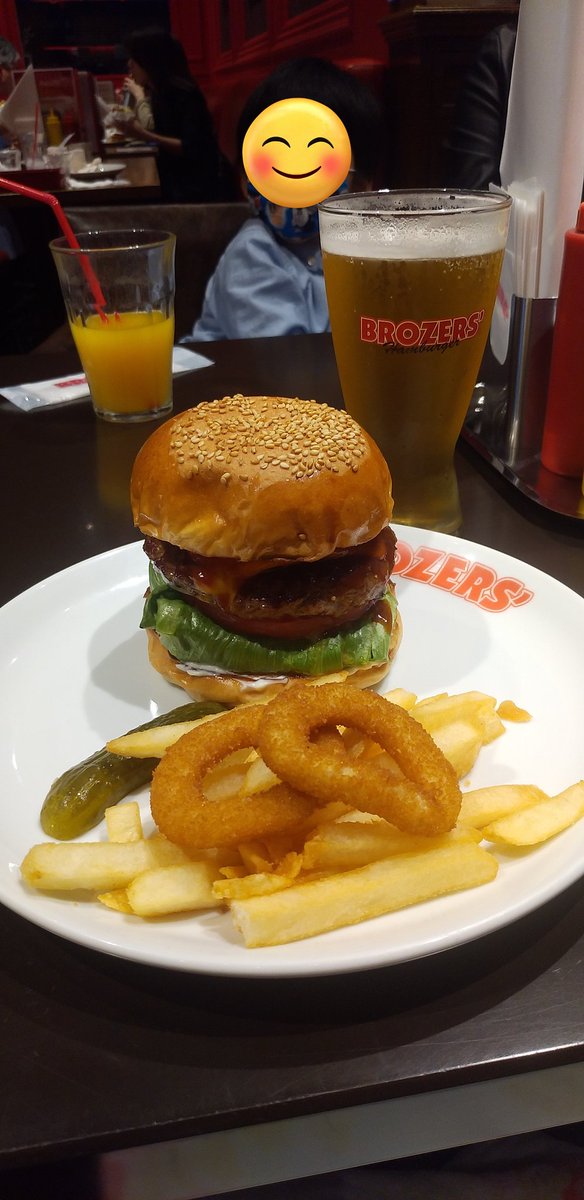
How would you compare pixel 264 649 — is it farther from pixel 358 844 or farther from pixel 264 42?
pixel 264 42

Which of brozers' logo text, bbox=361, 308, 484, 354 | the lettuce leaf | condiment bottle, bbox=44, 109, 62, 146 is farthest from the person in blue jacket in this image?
condiment bottle, bbox=44, 109, 62, 146

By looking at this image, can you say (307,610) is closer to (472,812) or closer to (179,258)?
(472,812)

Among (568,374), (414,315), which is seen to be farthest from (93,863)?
(568,374)

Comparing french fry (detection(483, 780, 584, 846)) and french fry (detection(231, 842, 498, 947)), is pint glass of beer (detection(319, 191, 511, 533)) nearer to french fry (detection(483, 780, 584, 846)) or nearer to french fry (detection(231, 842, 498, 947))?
french fry (detection(483, 780, 584, 846))

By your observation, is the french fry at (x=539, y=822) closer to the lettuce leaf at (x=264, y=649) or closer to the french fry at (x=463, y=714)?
the french fry at (x=463, y=714)

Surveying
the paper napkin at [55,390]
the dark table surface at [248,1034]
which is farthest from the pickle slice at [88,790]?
the paper napkin at [55,390]

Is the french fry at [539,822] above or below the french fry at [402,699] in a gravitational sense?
above
